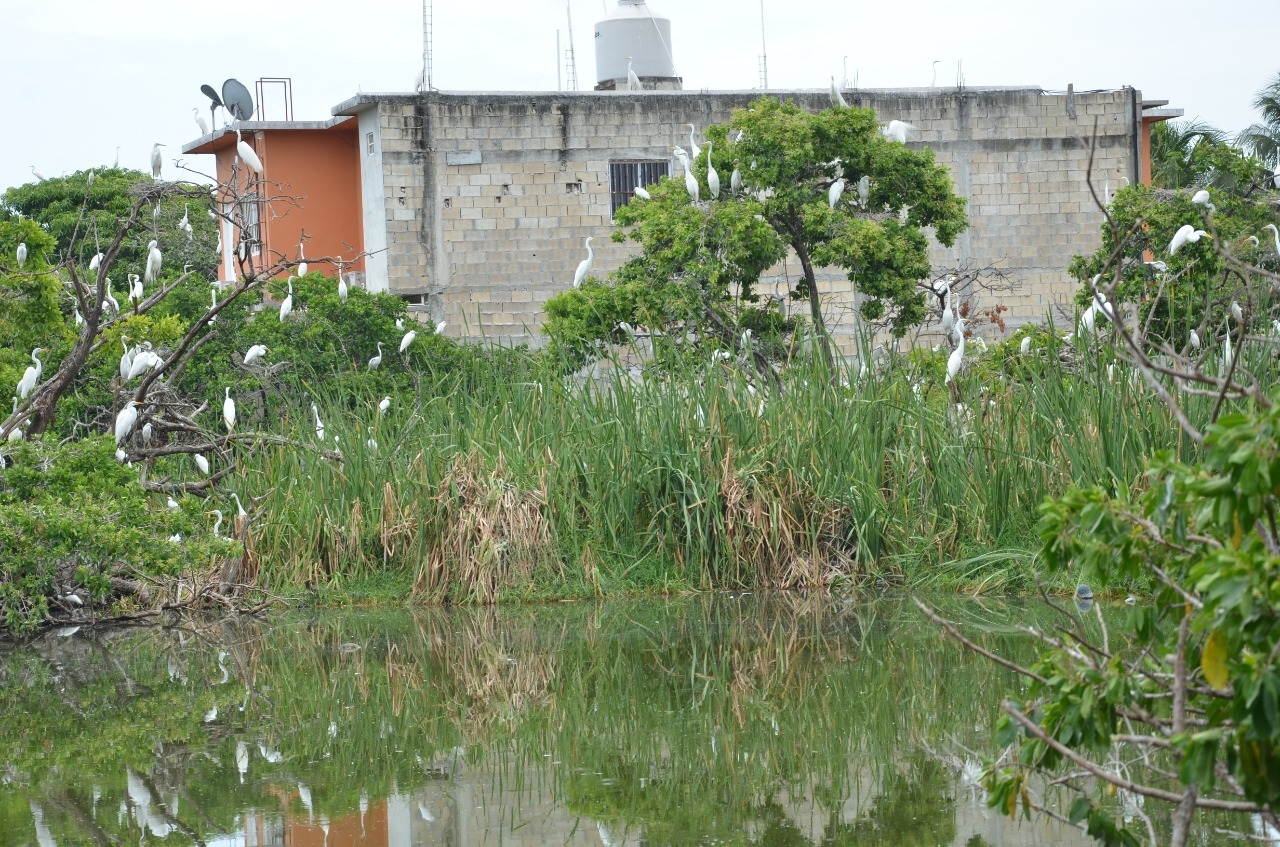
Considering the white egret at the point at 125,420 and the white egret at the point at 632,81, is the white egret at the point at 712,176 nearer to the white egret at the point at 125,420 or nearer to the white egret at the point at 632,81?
the white egret at the point at 125,420

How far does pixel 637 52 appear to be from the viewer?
966 inches

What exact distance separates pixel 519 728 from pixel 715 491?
327cm

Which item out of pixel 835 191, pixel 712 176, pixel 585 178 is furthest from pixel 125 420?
pixel 585 178

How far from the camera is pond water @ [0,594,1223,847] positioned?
418 cm

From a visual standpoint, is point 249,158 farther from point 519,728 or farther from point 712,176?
point 519,728

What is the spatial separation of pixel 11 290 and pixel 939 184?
25.9ft

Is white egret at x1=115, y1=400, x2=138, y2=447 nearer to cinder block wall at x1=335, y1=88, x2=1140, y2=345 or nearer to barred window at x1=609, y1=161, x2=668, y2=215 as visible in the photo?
cinder block wall at x1=335, y1=88, x2=1140, y2=345

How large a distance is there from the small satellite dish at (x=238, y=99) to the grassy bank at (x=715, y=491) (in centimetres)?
1544

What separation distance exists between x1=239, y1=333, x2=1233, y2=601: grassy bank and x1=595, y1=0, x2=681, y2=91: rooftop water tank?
16192mm

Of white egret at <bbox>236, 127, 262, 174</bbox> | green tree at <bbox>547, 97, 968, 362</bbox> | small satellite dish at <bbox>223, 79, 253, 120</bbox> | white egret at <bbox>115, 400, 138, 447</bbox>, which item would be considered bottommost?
white egret at <bbox>115, 400, 138, 447</bbox>

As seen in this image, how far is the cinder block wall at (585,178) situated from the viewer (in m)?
21.3

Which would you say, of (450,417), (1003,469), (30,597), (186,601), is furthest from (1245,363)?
(30,597)

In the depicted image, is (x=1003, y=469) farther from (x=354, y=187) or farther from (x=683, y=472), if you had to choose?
(x=354, y=187)

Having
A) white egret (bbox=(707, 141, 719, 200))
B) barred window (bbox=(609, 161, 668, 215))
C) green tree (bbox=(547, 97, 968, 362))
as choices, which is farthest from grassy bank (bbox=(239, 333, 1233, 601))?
barred window (bbox=(609, 161, 668, 215))
